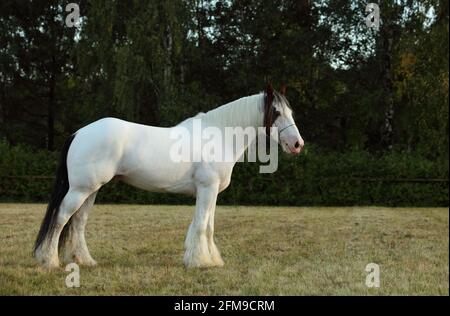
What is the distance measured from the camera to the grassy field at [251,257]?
4816 millimetres

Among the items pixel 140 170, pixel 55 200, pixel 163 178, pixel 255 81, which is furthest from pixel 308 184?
pixel 55 200

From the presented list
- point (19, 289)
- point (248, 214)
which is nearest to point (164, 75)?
point (248, 214)

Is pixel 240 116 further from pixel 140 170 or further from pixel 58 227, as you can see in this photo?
pixel 58 227

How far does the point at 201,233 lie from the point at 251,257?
3.99 feet

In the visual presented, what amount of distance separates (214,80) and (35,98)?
1082cm

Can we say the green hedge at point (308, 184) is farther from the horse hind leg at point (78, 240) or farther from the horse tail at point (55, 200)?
the horse tail at point (55, 200)

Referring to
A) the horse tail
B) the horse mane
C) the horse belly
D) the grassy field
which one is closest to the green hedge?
the grassy field

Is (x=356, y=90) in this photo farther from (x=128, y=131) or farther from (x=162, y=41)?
(x=128, y=131)

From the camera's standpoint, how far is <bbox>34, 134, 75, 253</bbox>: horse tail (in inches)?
213

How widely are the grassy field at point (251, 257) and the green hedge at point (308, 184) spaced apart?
4810mm

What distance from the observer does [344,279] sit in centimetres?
528

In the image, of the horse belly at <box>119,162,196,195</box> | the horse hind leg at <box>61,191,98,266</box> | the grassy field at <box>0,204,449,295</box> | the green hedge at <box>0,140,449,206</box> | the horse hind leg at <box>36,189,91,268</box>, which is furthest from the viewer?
the green hedge at <box>0,140,449,206</box>

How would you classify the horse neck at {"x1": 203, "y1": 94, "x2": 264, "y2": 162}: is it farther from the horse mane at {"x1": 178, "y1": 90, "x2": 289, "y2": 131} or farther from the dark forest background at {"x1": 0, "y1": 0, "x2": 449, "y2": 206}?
the dark forest background at {"x1": 0, "y1": 0, "x2": 449, "y2": 206}

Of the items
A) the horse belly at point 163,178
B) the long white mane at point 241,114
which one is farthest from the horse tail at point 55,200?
the long white mane at point 241,114
